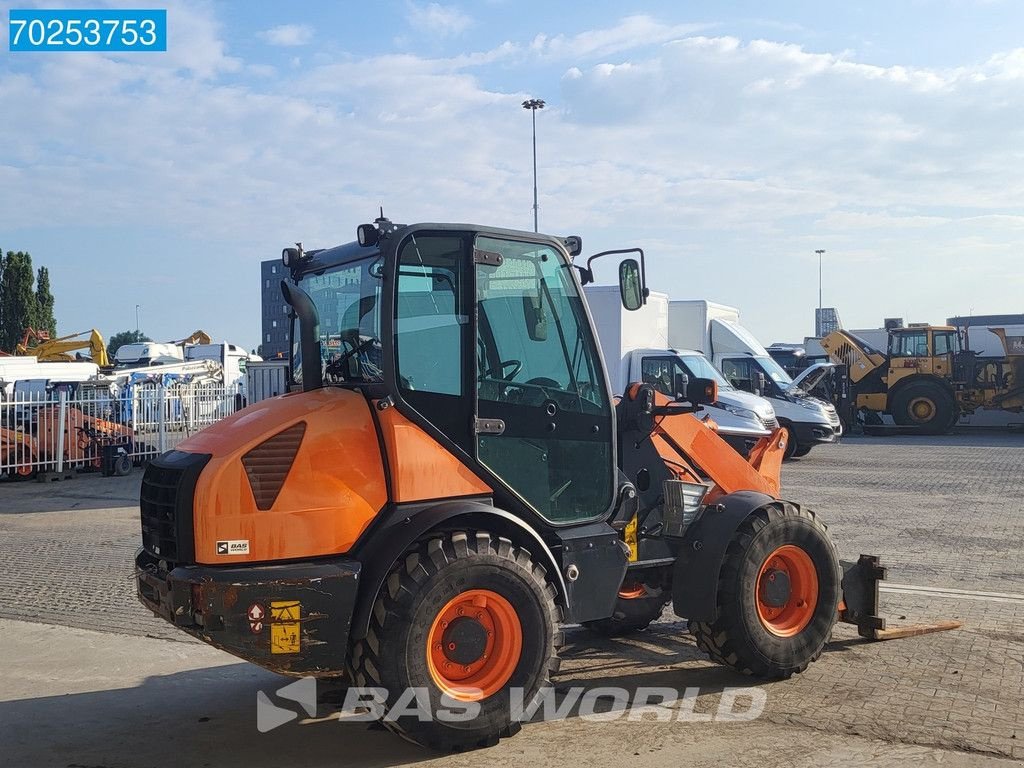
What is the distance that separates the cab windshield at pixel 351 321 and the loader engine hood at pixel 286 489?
0.36m

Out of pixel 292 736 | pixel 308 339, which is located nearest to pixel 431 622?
pixel 292 736

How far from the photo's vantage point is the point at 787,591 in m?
5.83

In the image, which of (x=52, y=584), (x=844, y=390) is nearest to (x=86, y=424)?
(x=52, y=584)

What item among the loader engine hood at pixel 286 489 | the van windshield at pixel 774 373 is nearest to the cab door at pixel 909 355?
the van windshield at pixel 774 373

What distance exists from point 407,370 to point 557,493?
104 centimetres


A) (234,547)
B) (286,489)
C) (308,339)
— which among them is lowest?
(234,547)

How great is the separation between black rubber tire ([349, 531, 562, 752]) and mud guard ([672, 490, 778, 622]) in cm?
112

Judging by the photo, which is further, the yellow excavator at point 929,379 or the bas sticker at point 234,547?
the yellow excavator at point 929,379

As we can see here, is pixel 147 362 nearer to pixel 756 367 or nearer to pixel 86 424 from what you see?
pixel 86 424

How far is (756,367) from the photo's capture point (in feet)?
67.1

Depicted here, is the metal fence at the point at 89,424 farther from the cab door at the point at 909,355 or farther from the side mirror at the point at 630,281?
the cab door at the point at 909,355

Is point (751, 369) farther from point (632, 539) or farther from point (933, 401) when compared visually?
point (632, 539)

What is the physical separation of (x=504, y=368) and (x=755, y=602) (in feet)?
6.56

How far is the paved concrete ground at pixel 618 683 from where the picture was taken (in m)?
4.73
